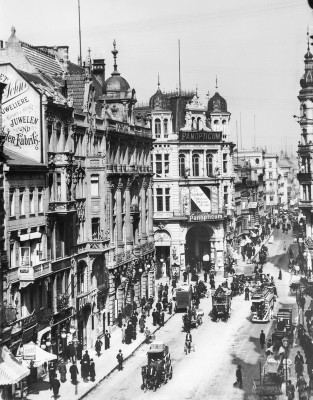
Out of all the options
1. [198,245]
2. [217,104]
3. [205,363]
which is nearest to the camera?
[205,363]

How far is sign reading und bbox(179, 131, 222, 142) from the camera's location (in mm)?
96125

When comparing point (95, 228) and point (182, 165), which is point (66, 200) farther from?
point (182, 165)

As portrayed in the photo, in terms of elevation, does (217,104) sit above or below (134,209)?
above

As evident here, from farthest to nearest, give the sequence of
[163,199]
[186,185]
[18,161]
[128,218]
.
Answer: [186,185]
[163,199]
[128,218]
[18,161]

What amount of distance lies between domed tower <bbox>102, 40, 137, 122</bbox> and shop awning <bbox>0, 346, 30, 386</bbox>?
106ft

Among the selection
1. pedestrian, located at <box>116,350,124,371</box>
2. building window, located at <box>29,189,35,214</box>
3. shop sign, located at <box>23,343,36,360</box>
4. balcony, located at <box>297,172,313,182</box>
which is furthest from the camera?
balcony, located at <box>297,172,313,182</box>

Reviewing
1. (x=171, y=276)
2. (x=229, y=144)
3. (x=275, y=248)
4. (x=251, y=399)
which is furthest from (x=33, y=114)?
(x=275, y=248)

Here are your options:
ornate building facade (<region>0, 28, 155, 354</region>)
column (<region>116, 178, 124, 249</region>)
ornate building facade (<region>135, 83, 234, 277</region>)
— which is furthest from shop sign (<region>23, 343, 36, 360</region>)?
ornate building facade (<region>135, 83, 234, 277</region>)

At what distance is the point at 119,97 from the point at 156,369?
110 feet

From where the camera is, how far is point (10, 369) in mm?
41094

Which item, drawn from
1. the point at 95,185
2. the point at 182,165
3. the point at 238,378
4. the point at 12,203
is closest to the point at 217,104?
the point at 182,165

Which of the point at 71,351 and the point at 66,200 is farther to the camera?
the point at 66,200

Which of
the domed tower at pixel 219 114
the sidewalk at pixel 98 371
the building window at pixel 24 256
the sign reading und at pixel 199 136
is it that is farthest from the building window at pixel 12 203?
the domed tower at pixel 219 114

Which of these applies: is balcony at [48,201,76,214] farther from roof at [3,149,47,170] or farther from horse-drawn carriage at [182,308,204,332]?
horse-drawn carriage at [182,308,204,332]
